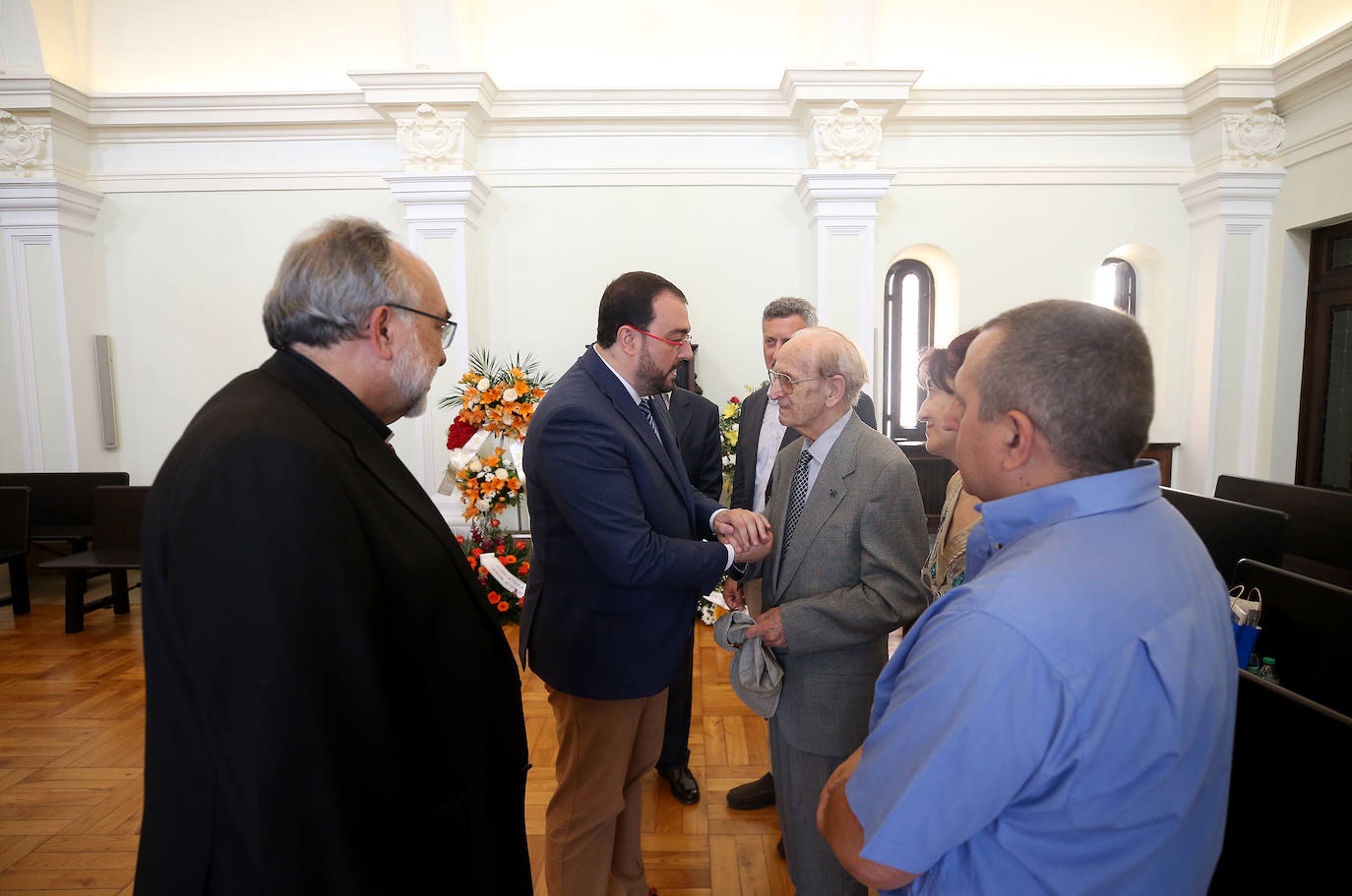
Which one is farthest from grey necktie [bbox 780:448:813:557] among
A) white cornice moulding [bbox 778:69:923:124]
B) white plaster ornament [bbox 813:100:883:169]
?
white cornice moulding [bbox 778:69:923:124]

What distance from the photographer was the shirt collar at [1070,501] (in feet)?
3.01

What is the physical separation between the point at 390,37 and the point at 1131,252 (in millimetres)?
7027

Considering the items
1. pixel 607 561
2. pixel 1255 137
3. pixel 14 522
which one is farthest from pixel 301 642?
pixel 1255 137

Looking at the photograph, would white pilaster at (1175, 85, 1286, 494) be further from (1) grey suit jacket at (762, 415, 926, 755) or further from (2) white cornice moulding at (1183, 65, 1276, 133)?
(1) grey suit jacket at (762, 415, 926, 755)

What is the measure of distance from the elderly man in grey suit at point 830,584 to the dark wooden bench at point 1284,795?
0.68 metres

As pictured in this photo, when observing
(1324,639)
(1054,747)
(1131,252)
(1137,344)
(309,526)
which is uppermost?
(1131,252)

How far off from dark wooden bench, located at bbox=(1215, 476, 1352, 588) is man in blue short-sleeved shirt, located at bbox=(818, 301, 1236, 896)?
2.90 m

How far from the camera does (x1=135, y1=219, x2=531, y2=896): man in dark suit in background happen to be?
2.94 feet

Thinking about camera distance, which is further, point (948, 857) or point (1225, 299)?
point (1225, 299)

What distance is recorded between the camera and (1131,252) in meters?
6.20

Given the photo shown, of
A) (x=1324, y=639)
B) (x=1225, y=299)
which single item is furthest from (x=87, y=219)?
(x=1225, y=299)

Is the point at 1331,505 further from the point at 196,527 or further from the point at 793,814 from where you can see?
the point at 196,527

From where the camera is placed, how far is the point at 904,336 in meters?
6.61

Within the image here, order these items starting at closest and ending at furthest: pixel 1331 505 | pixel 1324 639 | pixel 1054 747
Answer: pixel 1054 747
pixel 1324 639
pixel 1331 505
